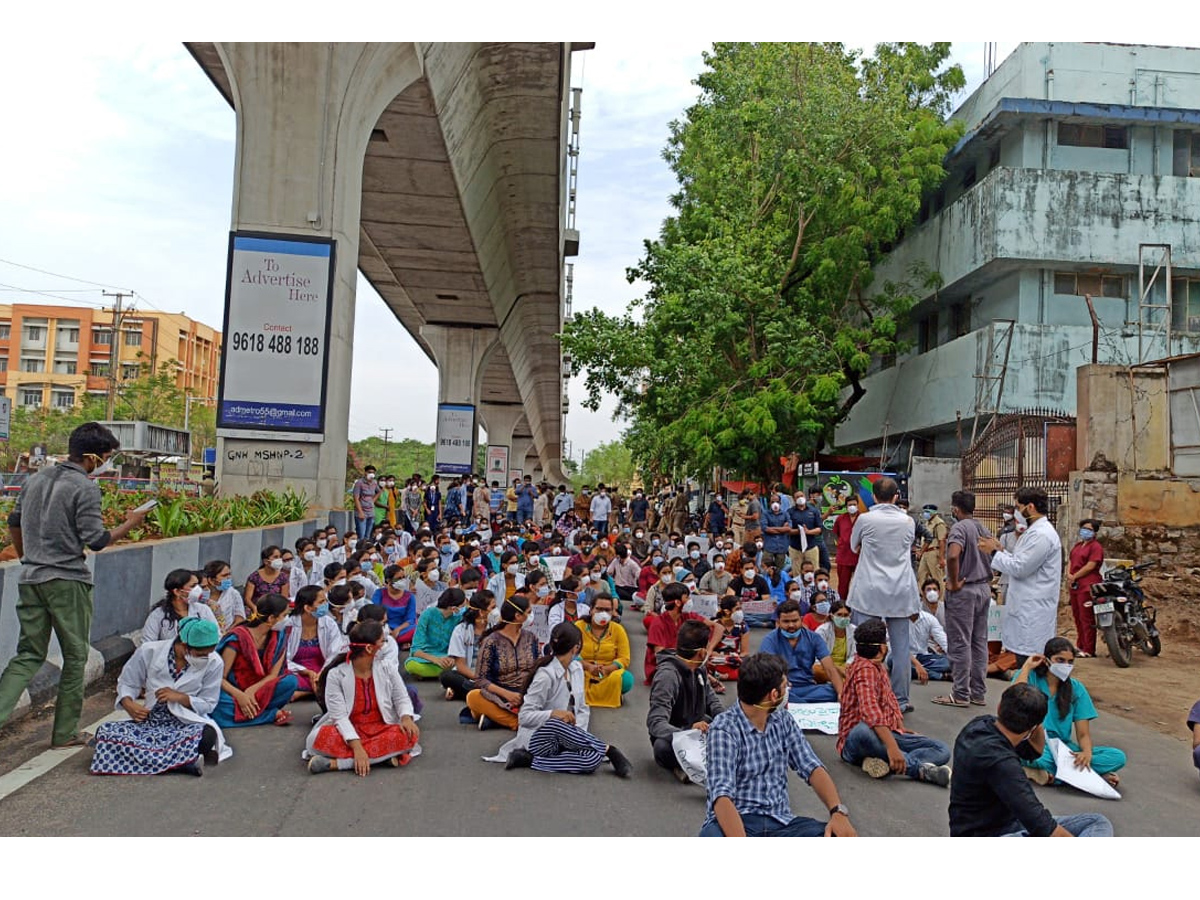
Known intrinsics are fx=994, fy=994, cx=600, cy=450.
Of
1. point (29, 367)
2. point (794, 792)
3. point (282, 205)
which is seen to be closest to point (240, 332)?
point (282, 205)

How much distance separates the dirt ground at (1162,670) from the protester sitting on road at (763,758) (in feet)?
17.0

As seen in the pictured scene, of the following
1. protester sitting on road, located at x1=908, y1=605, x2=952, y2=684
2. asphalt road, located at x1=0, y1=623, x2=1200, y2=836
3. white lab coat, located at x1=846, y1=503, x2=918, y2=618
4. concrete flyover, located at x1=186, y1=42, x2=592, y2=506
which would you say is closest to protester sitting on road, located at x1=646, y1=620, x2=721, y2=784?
asphalt road, located at x1=0, y1=623, x2=1200, y2=836

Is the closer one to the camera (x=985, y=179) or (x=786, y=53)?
(x=985, y=179)

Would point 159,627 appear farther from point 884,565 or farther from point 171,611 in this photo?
point 884,565

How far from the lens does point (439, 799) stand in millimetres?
5328

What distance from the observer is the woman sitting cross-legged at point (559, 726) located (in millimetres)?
5961

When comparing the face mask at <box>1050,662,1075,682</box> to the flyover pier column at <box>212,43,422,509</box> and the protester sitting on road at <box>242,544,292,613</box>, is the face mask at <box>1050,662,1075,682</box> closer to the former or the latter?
the protester sitting on road at <box>242,544,292,613</box>

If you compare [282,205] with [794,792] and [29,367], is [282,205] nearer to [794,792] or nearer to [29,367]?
[794,792]

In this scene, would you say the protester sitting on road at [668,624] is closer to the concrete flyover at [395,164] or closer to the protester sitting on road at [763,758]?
the protester sitting on road at [763,758]

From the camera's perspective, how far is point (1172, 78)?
22719 millimetres

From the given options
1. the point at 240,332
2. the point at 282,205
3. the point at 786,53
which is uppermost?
the point at 786,53

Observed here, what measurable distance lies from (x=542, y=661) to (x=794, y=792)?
1783 mm

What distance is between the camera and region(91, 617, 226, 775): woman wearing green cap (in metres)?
5.56

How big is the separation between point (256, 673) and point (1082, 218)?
20.9 meters
